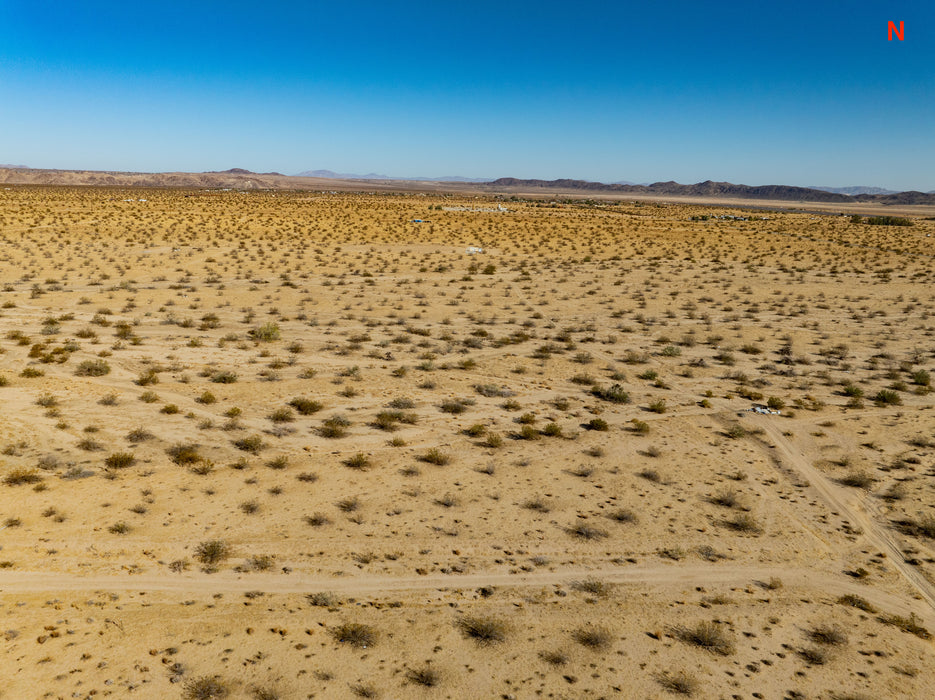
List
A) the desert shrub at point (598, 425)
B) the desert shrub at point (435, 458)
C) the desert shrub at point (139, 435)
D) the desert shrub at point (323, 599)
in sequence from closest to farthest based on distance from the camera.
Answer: the desert shrub at point (323, 599) → the desert shrub at point (435, 458) → the desert shrub at point (139, 435) → the desert shrub at point (598, 425)

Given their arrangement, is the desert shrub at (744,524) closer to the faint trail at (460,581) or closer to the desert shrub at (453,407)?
the faint trail at (460,581)

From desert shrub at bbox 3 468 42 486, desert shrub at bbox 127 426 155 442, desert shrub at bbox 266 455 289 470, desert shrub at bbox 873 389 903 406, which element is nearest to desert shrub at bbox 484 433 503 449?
desert shrub at bbox 266 455 289 470

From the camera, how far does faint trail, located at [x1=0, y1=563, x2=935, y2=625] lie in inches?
286

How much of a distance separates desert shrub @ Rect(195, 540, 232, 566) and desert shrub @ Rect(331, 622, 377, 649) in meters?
2.28

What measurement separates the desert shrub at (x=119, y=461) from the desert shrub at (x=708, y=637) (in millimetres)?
9791

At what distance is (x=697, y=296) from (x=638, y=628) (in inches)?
980

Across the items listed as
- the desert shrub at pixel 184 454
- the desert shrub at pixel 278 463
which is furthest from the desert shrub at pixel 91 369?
the desert shrub at pixel 278 463

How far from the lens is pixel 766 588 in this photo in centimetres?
775

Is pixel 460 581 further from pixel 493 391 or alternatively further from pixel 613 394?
pixel 613 394

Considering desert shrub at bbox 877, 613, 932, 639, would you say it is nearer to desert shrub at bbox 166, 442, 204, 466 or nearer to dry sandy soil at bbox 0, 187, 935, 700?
dry sandy soil at bbox 0, 187, 935, 700

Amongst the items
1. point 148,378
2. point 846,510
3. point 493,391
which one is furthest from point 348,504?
point 846,510

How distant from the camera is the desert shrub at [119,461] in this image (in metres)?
10.2

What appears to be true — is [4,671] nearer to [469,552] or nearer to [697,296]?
[469,552]

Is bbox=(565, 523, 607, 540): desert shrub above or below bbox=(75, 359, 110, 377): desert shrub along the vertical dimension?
below
